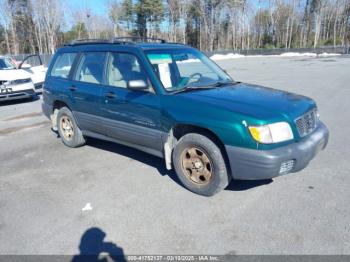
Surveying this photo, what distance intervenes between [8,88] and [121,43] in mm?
7637

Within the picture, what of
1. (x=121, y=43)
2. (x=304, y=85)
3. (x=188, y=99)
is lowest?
(x=304, y=85)

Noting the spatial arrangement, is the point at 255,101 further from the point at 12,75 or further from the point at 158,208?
the point at 12,75

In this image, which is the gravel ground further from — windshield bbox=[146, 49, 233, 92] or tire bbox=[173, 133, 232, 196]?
windshield bbox=[146, 49, 233, 92]

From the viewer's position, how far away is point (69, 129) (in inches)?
→ 238

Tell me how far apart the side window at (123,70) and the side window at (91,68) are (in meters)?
0.21

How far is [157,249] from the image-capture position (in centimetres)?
297

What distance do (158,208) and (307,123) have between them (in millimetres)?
2030

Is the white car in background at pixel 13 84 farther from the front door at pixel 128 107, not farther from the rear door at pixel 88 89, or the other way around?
the front door at pixel 128 107

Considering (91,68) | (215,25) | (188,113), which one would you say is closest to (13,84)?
(91,68)

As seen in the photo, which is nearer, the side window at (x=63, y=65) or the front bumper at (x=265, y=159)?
the front bumper at (x=265, y=159)

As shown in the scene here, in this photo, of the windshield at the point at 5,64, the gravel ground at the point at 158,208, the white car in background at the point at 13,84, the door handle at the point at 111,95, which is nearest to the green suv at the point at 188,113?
the door handle at the point at 111,95

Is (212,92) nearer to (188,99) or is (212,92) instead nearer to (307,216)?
(188,99)

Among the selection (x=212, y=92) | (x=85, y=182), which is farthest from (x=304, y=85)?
(x=85, y=182)

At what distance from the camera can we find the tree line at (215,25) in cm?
5750
